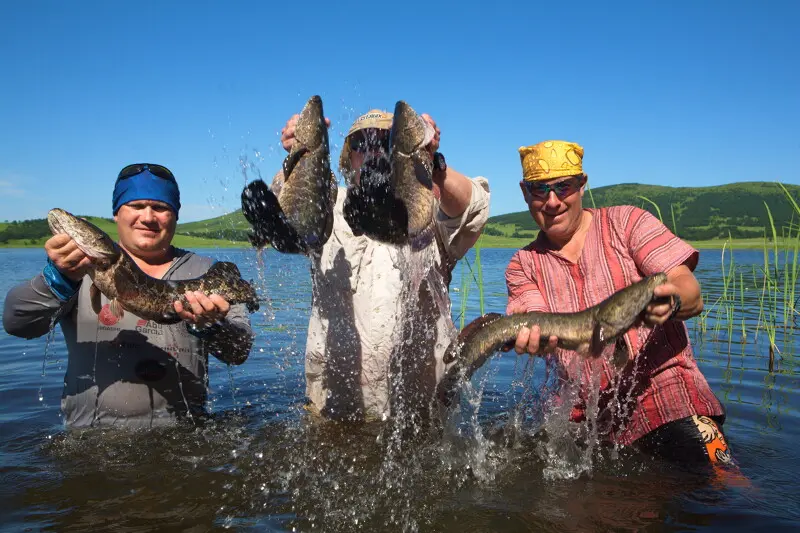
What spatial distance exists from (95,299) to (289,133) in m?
1.98

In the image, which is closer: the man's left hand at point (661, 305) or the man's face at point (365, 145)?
the man's left hand at point (661, 305)

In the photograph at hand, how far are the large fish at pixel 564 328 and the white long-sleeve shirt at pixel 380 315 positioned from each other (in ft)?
1.08

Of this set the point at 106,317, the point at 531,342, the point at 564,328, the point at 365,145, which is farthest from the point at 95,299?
the point at 564,328

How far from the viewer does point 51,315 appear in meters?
4.14

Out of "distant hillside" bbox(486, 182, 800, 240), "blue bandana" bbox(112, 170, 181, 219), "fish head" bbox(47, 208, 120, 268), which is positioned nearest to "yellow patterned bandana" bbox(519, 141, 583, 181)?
"blue bandana" bbox(112, 170, 181, 219)

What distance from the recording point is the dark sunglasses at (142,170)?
4.45 m

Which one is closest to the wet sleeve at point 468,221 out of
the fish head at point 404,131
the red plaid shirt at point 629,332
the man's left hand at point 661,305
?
the red plaid shirt at point 629,332

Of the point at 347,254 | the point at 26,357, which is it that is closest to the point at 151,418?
the point at 347,254

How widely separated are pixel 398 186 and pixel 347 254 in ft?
3.46

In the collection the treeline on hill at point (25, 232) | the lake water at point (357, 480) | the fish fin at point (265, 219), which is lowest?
the lake water at point (357, 480)

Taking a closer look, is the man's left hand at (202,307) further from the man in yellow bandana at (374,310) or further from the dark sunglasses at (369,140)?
the dark sunglasses at (369,140)

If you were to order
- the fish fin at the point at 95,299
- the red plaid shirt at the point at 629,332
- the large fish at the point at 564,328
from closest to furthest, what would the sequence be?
the large fish at the point at 564,328 < the red plaid shirt at the point at 629,332 < the fish fin at the point at 95,299

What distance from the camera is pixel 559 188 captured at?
13.6 feet

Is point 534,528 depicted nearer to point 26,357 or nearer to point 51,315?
point 51,315
